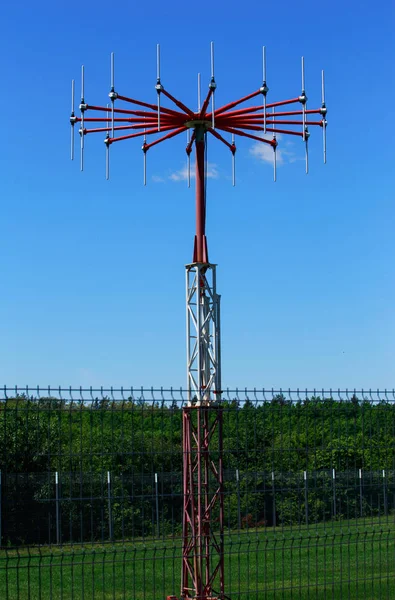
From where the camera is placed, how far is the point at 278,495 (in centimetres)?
1440

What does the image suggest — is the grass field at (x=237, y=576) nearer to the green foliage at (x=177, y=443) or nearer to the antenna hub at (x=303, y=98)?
the green foliage at (x=177, y=443)

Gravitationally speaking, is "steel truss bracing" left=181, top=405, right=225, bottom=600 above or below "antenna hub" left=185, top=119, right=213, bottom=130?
below

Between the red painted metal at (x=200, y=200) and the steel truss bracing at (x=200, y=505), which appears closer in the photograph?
the steel truss bracing at (x=200, y=505)

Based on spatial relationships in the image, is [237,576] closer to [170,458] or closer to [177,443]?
[177,443]

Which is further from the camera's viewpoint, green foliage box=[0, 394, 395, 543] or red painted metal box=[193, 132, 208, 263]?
red painted metal box=[193, 132, 208, 263]

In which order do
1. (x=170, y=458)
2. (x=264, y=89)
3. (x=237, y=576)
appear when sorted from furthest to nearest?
1. (x=237, y=576)
2. (x=264, y=89)
3. (x=170, y=458)

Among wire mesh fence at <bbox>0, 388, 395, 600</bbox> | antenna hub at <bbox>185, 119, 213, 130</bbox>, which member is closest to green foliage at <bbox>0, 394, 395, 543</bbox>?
wire mesh fence at <bbox>0, 388, 395, 600</bbox>

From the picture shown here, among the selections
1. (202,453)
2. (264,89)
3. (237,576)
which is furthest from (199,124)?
(237,576)

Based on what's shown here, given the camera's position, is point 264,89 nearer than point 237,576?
Yes

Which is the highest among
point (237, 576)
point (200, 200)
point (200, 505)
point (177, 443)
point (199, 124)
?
point (199, 124)

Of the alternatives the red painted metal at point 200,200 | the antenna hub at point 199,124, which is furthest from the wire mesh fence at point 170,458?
the antenna hub at point 199,124

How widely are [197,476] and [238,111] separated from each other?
4.41 metres

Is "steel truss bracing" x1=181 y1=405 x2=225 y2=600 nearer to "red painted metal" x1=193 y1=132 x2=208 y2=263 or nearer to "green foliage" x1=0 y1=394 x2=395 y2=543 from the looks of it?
"green foliage" x1=0 y1=394 x2=395 y2=543

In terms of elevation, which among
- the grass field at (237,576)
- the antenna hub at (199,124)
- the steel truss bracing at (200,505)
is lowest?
the grass field at (237,576)
